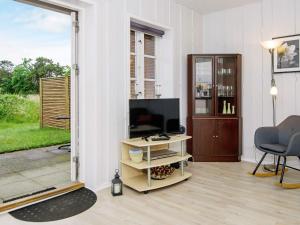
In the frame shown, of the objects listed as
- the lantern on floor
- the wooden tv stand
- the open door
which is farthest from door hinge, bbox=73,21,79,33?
the lantern on floor

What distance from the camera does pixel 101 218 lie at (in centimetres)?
245

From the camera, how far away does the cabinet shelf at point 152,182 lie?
3.07 metres

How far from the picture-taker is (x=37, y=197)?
2.79 m

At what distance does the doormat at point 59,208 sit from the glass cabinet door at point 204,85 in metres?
2.35

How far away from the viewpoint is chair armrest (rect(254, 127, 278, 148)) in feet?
12.1

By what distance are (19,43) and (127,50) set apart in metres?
2.33

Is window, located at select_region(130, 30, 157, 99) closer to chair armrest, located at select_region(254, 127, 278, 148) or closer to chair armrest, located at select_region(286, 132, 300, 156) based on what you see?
chair armrest, located at select_region(254, 127, 278, 148)

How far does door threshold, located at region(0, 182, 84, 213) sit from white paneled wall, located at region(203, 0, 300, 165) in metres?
2.94

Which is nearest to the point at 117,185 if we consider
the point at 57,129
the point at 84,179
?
the point at 84,179

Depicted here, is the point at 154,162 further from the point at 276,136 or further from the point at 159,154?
the point at 276,136

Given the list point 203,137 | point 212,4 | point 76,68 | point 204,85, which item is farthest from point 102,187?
point 212,4

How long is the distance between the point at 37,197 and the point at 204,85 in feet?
9.92

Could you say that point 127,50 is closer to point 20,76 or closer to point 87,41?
point 87,41

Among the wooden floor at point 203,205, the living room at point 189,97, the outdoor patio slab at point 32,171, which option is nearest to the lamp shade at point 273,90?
the living room at point 189,97
